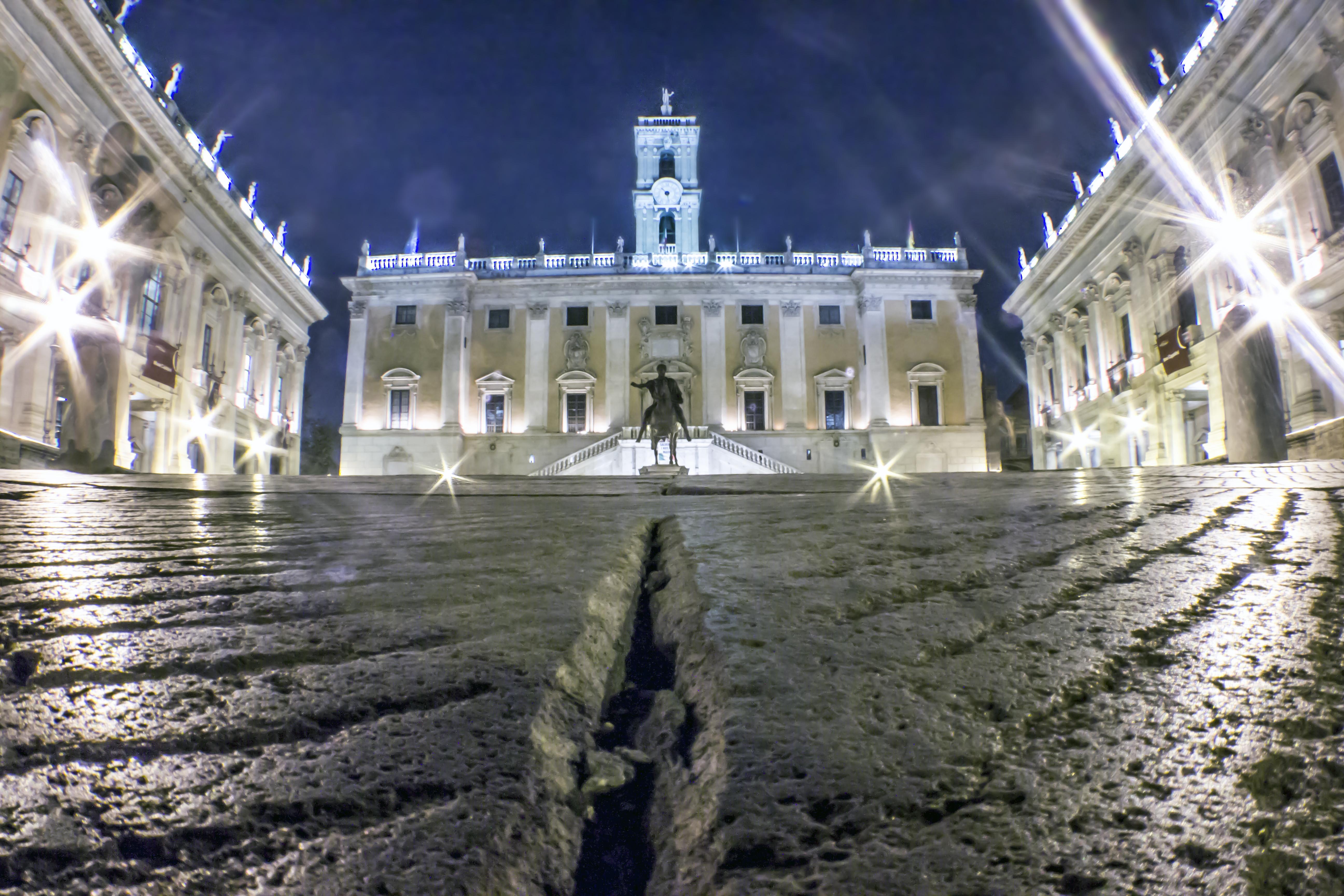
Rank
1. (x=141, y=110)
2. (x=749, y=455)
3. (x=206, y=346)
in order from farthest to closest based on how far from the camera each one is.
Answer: (x=749, y=455) → (x=206, y=346) → (x=141, y=110)

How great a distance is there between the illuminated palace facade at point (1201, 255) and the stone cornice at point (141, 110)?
850 inches

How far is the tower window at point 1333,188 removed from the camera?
50.4 feet

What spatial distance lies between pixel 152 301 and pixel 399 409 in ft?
33.6

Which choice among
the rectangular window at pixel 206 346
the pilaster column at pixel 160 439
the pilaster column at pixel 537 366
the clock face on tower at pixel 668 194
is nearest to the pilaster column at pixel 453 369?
the pilaster column at pixel 537 366

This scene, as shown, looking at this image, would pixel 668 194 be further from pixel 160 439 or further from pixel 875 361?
pixel 160 439

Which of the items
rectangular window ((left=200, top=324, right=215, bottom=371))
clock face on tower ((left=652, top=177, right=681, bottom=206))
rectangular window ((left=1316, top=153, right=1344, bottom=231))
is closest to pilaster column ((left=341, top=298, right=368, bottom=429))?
rectangular window ((left=200, top=324, right=215, bottom=371))

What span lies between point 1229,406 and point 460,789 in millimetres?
9514

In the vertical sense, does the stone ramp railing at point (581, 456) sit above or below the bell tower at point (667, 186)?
below

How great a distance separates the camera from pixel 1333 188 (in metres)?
15.7

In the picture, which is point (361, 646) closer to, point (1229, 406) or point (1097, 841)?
point (1097, 841)

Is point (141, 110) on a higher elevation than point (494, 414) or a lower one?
higher

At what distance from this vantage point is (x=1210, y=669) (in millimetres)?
1113

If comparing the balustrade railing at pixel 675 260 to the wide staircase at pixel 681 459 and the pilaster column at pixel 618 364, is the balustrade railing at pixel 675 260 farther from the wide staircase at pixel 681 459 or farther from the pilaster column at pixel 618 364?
the wide staircase at pixel 681 459

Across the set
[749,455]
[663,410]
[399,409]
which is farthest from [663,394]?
[399,409]
